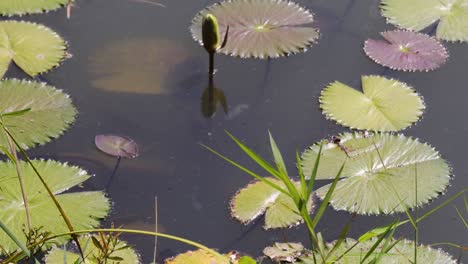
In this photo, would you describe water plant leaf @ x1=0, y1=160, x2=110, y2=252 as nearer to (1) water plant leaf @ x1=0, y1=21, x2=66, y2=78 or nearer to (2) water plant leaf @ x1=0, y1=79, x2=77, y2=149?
(2) water plant leaf @ x1=0, y1=79, x2=77, y2=149

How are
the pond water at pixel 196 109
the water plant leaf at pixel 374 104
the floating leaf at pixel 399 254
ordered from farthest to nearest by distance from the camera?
the water plant leaf at pixel 374 104 → the pond water at pixel 196 109 → the floating leaf at pixel 399 254

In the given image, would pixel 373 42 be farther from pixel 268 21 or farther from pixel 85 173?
pixel 85 173

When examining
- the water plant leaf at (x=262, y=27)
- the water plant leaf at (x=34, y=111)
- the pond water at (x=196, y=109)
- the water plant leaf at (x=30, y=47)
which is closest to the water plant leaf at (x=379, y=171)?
the pond water at (x=196, y=109)

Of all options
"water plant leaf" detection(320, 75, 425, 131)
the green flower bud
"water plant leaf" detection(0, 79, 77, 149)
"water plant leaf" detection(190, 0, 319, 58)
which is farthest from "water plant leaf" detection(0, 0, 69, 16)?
"water plant leaf" detection(320, 75, 425, 131)

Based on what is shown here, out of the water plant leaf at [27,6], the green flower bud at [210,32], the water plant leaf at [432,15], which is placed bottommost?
the water plant leaf at [27,6]

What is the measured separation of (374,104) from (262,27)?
686 millimetres

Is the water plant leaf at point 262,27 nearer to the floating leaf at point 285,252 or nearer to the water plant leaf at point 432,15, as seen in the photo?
the water plant leaf at point 432,15

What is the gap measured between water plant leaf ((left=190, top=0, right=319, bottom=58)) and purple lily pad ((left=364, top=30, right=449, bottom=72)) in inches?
11.5

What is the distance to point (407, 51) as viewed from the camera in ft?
10.3

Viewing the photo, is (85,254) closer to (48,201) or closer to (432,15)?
(48,201)

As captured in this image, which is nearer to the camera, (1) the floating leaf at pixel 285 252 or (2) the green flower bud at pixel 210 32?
Answer: (1) the floating leaf at pixel 285 252

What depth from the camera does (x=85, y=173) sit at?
99.5 inches

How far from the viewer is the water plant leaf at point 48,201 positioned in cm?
229

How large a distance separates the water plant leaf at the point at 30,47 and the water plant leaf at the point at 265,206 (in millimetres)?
1104
